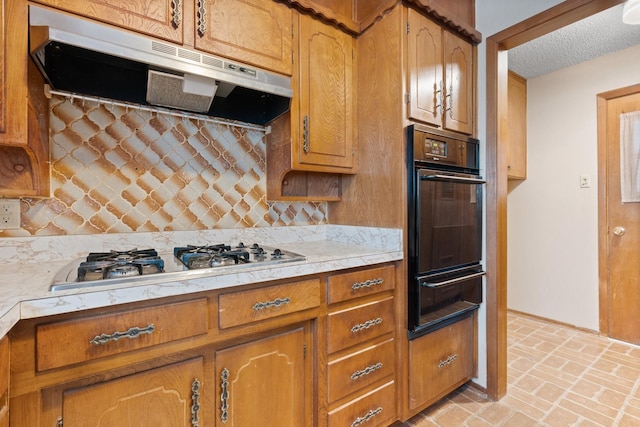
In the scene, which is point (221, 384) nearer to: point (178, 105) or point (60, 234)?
point (60, 234)

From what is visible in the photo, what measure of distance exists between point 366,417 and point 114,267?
129 centimetres

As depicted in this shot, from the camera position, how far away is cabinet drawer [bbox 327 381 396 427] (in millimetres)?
1386

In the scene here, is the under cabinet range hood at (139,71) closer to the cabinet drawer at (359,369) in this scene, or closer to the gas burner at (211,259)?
the gas burner at (211,259)

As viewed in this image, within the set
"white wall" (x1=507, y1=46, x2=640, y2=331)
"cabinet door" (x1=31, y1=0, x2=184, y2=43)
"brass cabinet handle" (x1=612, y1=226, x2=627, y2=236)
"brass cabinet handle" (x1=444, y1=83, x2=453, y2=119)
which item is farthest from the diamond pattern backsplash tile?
"brass cabinet handle" (x1=612, y1=226, x2=627, y2=236)

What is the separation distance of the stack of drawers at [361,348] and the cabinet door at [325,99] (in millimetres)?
666

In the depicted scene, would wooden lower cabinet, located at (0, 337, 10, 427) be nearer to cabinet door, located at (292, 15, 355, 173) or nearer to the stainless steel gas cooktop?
the stainless steel gas cooktop

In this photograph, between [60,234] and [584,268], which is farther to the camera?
[584,268]

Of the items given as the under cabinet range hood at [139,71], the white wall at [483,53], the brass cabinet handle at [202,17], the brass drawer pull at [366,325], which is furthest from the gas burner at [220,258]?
the white wall at [483,53]

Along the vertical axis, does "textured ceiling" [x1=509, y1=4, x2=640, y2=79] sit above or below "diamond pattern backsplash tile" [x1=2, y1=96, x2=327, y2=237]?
above

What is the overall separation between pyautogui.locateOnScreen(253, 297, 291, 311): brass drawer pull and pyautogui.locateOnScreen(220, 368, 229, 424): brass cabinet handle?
24 centimetres

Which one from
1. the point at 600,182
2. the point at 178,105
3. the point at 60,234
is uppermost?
the point at 178,105

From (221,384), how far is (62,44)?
131 centimetres

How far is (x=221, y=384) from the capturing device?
111 cm

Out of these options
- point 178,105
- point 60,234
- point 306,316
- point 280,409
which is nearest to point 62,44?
point 178,105
